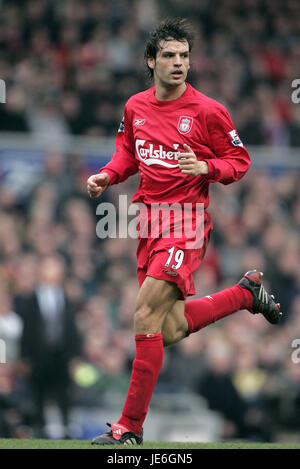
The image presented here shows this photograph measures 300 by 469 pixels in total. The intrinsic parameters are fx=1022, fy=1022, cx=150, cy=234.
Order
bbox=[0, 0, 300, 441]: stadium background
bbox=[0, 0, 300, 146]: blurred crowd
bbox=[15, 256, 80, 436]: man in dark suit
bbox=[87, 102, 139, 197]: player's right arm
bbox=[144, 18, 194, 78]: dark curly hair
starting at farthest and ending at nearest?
bbox=[0, 0, 300, 146]: blurred crowd
bbox=[0, 0, 300, 441]: stadium background
bbox=[15, 256, 80, 436]: man in dark suit
bbox=[87, 102, 139, 197]: player's right arm
bbox=[144, 18, 194, 78]: dark curly hair

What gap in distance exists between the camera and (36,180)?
1094cm

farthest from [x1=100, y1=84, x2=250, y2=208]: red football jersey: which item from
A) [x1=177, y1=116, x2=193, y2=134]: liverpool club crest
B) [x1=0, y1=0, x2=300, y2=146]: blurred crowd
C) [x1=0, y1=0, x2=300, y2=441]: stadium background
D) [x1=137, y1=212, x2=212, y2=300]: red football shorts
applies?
[x1=0, y1=0, x2=300, y2=146]: blurred crowd

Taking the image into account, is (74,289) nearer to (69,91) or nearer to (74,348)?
(74,348)

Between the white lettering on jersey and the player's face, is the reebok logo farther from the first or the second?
the player's face

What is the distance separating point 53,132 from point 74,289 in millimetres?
2498

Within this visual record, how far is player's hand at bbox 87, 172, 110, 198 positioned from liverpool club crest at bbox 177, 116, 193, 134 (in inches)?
21.9

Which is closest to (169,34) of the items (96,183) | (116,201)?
(96,183)

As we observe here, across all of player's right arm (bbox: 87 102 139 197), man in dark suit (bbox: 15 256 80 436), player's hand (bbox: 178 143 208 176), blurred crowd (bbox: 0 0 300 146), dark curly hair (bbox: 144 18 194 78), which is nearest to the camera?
player's hand (bbox: 178 143 208 176)

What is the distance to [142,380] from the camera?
583 centimetres

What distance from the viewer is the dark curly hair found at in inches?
236

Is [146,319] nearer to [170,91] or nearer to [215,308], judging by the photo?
[215,308]

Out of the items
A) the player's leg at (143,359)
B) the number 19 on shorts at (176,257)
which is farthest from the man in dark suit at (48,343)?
the number 19 on shorts at (176,257)

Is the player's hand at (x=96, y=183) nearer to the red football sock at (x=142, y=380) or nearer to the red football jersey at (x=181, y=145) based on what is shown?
the red football jersey at (x=181, y=145)
